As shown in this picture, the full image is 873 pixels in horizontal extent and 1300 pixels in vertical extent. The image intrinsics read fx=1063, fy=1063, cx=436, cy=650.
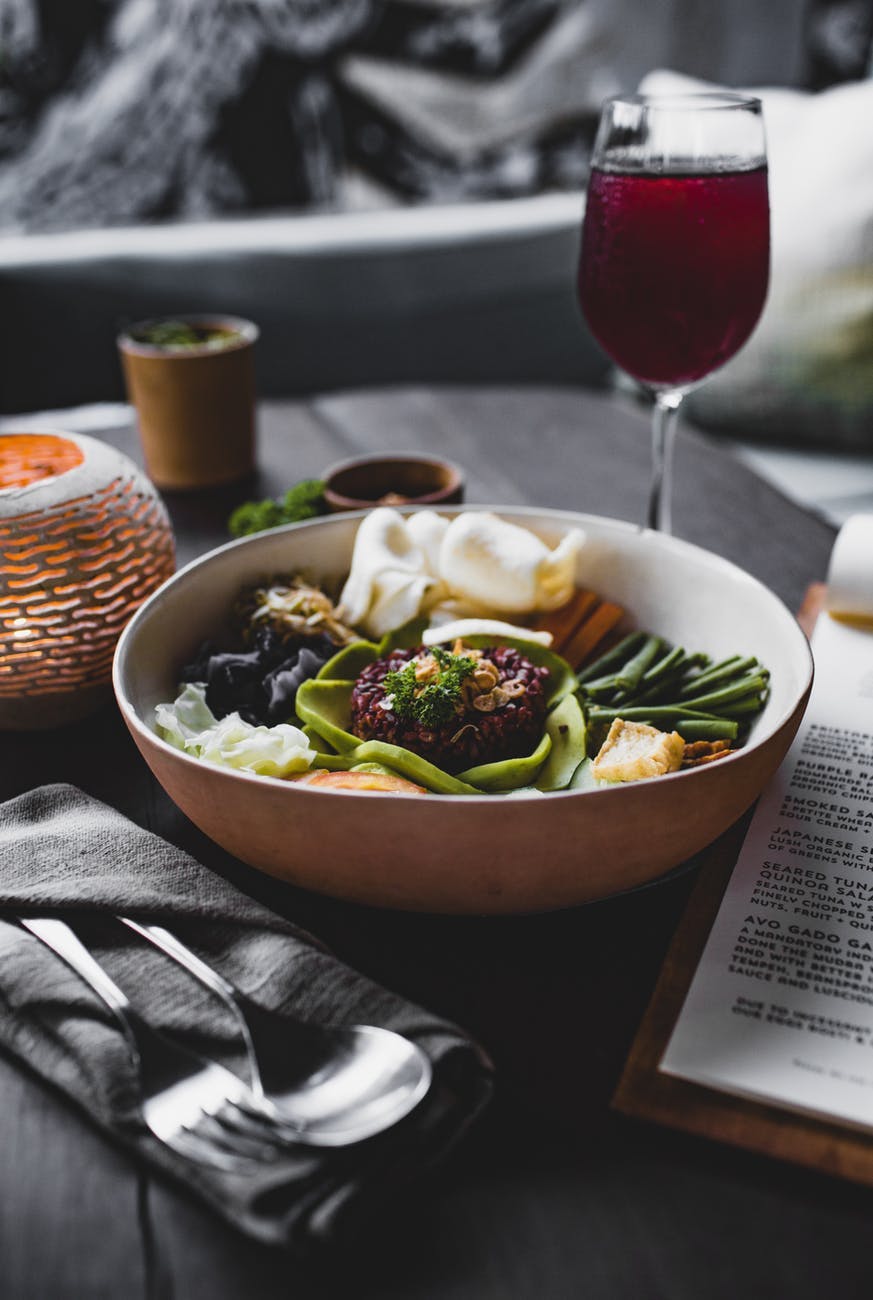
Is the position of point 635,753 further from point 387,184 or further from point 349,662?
point 387,184

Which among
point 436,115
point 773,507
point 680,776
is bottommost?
point 773,507

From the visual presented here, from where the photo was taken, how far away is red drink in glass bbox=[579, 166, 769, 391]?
2.96 ft

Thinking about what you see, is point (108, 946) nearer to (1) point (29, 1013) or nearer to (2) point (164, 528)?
(1) point (29, 1013)

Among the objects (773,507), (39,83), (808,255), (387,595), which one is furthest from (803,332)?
(39,83)

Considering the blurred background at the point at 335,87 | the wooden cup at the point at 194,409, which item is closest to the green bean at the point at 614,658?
the wooden cup at the point at 194,409

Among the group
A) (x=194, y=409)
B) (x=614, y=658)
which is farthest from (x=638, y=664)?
(x=194, y=409)

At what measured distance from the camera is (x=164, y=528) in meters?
0.92

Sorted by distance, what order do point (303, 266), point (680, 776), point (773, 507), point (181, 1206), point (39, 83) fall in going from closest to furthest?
point (181, 1206)
point (680, 776)
point (773, 507)
point (303, 266)
point (39, 83)

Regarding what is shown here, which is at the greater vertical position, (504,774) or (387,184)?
(387,184)

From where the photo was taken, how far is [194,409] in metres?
1.27

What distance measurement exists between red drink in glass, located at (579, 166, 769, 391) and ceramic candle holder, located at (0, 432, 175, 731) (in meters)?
0.45

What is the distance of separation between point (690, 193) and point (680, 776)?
1.82ft

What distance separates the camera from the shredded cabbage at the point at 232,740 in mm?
695

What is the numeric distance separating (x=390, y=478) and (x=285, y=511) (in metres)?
0.13
